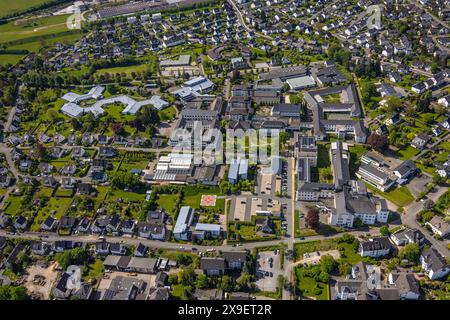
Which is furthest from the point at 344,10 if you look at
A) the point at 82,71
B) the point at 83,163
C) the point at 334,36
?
the point at 83,163

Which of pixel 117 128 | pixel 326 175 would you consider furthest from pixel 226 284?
pixel 117 128

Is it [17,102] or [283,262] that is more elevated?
[17,102]

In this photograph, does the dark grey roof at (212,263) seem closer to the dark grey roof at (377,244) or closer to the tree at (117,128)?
the dark grey roof at (377,244)

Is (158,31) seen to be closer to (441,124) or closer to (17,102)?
(17,102)

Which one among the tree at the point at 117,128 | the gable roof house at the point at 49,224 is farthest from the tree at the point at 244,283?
the tree at the point at 117,128

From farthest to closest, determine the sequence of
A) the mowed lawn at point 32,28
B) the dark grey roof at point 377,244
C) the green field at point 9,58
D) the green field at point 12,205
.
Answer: the mowed lawn at point 32,28, the green field at point 9,58, the green field at point 12,205, the dark grey roof at point 377,244

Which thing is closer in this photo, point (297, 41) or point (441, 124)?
point (441, 124)

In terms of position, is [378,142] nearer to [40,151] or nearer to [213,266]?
[213,266]
